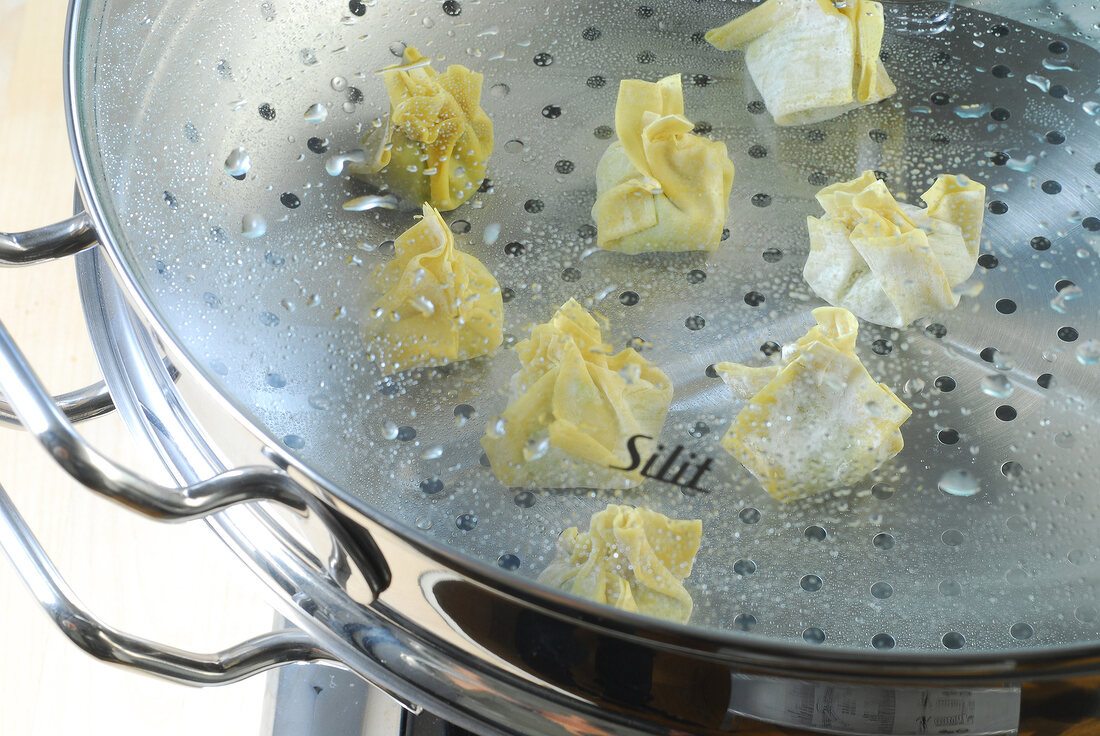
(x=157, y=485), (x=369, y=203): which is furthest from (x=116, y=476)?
(x=369, y=203)

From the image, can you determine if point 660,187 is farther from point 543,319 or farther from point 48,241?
point 48,241

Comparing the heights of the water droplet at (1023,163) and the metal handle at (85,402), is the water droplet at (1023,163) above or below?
below

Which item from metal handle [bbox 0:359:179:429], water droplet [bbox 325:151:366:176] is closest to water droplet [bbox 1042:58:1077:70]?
water droplet [bbox 325:151:366:176]

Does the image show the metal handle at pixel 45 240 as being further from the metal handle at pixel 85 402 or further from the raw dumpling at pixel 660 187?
the raw dumpling at pixel 660 187

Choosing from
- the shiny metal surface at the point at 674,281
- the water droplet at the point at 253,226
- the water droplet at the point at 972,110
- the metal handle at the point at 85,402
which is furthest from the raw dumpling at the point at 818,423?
the metal handle at the point at 85,402

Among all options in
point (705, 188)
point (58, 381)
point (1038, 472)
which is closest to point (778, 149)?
point (705, 188)

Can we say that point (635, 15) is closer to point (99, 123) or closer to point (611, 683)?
point (99, 123)

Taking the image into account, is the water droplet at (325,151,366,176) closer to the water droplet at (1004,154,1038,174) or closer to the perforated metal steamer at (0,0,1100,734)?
the perforated metal steamer at (0,0,1100,734)
